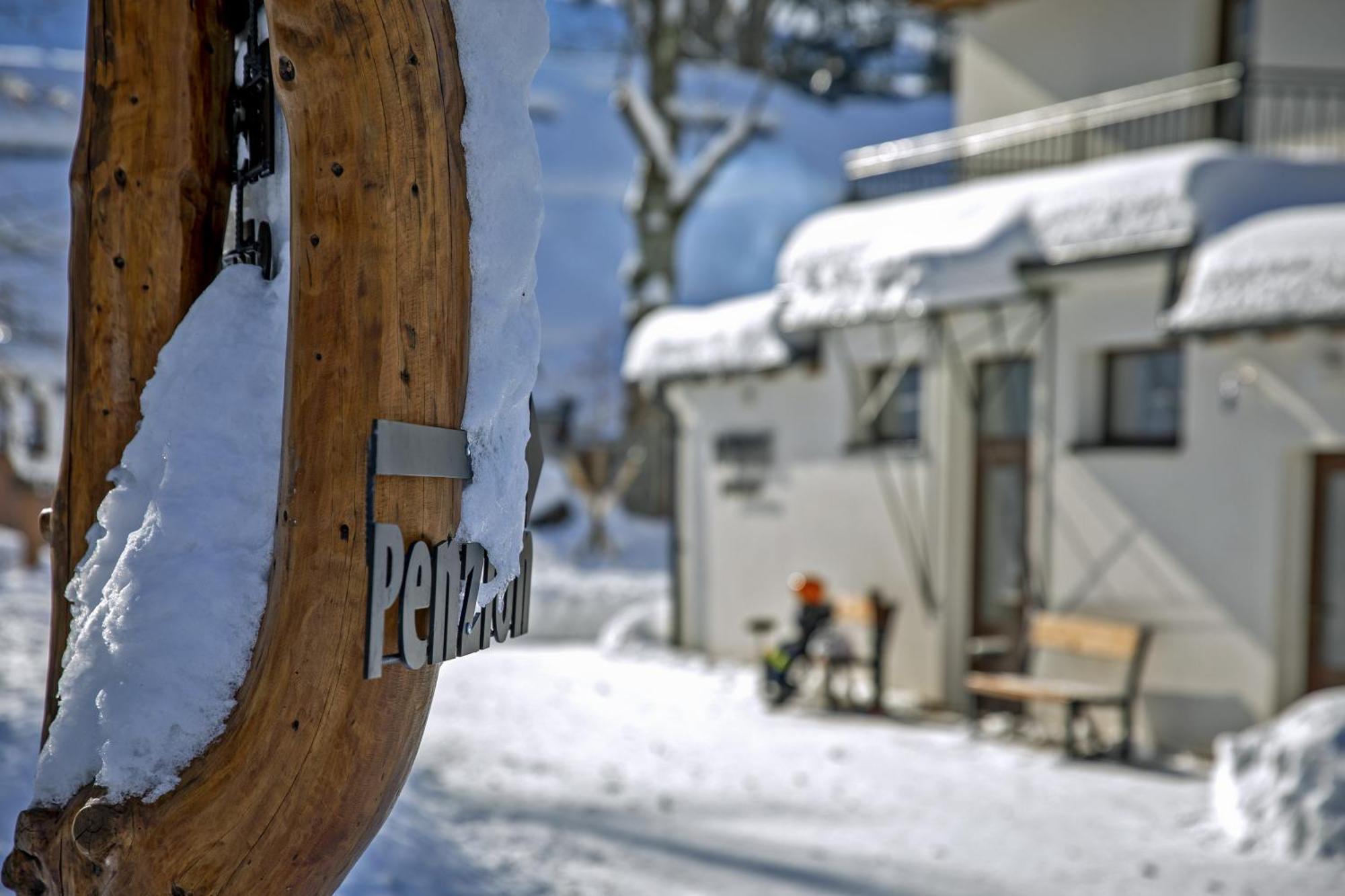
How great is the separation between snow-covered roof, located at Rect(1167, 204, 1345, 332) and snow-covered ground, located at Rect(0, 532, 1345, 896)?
2.84m

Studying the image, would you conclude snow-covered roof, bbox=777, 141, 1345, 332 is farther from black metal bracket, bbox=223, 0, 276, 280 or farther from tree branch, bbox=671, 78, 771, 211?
tree branch, bbox=671, 78, 771, 211

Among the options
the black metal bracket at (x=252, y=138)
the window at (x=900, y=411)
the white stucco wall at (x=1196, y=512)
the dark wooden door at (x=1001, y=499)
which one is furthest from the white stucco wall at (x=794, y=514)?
the black metal bracket at (x=252, y=138)

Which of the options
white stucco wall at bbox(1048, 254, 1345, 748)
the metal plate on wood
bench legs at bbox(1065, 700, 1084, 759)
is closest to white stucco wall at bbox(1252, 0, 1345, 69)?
white stucco wall at bbox(1048, 254, 1345, 748)

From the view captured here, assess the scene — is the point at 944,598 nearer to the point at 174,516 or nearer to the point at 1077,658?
the point at 1077,658

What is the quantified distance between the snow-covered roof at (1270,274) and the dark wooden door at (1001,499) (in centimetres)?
203

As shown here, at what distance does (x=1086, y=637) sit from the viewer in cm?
898

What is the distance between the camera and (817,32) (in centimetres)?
3512

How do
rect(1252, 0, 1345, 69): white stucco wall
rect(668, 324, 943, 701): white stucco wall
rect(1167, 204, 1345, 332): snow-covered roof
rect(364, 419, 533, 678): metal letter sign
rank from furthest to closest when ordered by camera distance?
rect(668, 324, 943, 701): white stucco wall, rect(1252, 0, 1345, 69): white stucco wall, rect(1167, 204, 1345, 332): snow-covered roof, rect(364, 419, 533, 678): metal letter sign

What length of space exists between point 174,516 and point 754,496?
35.7ft

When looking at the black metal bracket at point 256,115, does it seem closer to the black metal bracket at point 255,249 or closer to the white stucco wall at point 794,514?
the black metal bracket at point 255,249

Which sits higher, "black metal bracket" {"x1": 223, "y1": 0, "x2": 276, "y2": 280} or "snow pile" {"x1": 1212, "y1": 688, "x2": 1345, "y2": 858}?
"black metal bracket" {"x1": 223, "y1": 0, "x2": 276, "y2": 280}

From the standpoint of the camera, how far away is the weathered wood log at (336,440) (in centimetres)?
202

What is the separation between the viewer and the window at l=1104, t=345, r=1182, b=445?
8.98 meters

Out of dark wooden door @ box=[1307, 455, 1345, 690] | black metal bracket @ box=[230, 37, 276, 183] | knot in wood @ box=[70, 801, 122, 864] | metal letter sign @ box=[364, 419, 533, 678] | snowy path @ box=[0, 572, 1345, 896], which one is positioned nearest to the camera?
metal letter sign @ box=[364, 419, 533, 678]
